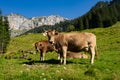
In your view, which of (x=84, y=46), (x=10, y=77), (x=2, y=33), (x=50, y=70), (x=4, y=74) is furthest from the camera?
(x=2, y=33)

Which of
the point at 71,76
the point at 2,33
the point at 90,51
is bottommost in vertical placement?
the point at 71,76

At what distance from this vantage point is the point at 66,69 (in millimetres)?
19219

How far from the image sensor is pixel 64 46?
75.4 feet

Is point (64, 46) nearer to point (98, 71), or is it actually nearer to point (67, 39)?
point (67, 39)

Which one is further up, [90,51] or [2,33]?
[2,33]

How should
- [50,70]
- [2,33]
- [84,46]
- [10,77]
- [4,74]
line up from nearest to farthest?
[10,77] → [4,74] → [50,70] → [84,46] → [2,33]

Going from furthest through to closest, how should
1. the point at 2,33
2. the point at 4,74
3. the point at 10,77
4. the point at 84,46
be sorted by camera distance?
the point at 2,33 → the point at 84,46 → the point at 4,74 → the point at 10,77

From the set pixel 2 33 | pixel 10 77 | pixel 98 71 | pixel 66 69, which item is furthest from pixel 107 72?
pixel 2 33

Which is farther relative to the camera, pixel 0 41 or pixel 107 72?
pixel 0 41

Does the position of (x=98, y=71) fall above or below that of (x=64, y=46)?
below

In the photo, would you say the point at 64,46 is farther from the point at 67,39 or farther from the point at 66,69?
the point at 66,69

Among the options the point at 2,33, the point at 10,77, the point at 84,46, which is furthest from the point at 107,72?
the point at 2,33

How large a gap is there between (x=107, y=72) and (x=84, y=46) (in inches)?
167

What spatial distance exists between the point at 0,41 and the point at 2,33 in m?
4.02
